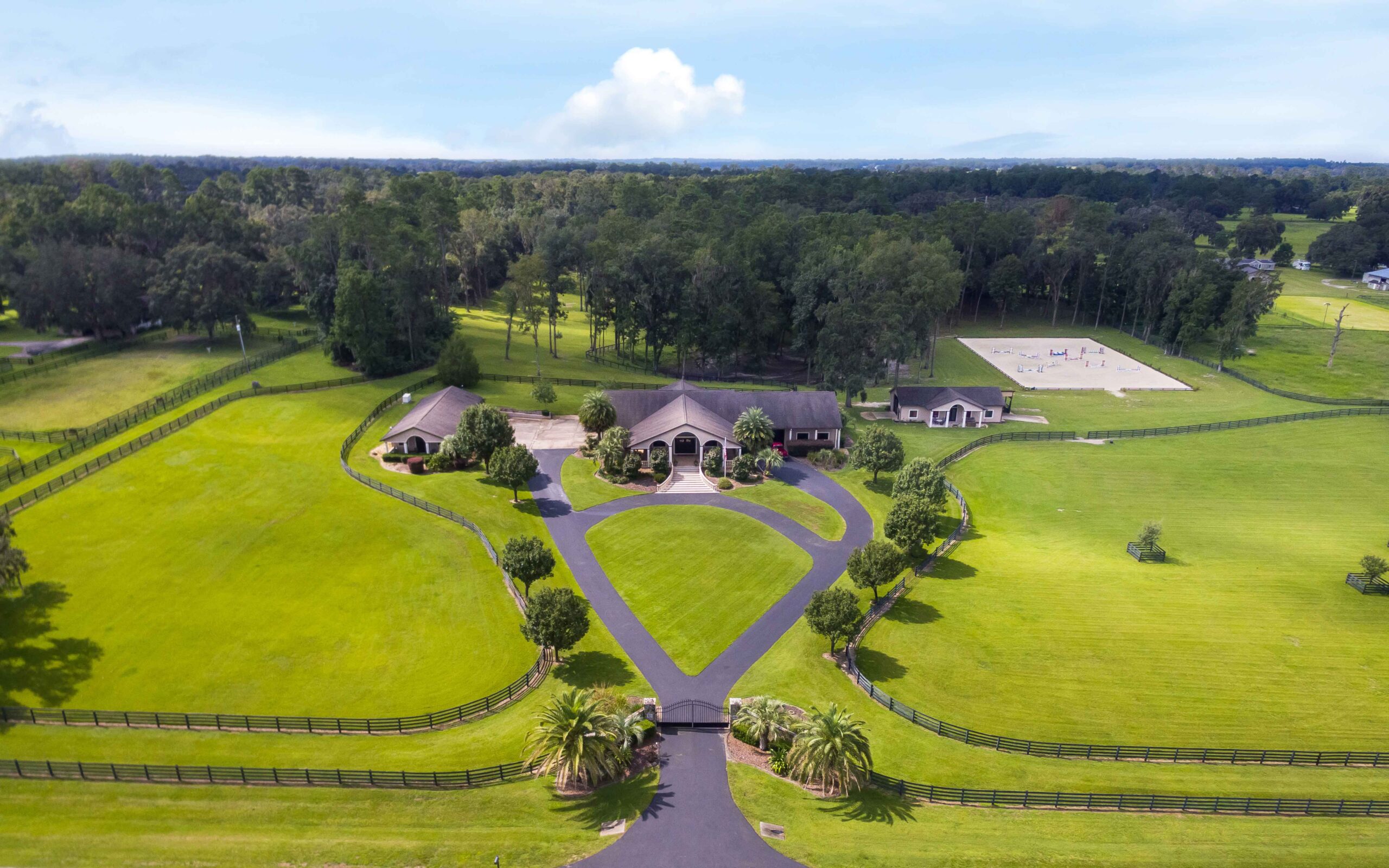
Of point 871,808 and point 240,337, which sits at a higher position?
point 240,337

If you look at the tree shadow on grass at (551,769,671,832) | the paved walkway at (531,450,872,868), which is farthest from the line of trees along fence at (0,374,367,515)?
the tree shadow on grass at (551,769,671,832)

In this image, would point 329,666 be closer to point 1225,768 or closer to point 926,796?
point 926,796

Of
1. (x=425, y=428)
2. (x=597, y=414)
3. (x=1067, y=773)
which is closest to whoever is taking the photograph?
(x=1067, y=773)

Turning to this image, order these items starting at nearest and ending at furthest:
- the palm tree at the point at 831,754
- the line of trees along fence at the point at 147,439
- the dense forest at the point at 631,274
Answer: the palm tree at the point at 831,754
the line of trees along fence at the point at 147,439
the dense forest at the point at 631,274

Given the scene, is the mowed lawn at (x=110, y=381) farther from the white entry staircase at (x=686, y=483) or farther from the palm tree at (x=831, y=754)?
the palm tree at (x=831, y=754)

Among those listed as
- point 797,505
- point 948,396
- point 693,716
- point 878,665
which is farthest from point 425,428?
point 948,396

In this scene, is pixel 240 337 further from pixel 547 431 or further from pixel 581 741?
pixel 581 741

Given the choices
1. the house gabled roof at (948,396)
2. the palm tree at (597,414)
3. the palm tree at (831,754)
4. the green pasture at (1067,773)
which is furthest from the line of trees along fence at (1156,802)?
the house gabled roof at (948,396)
